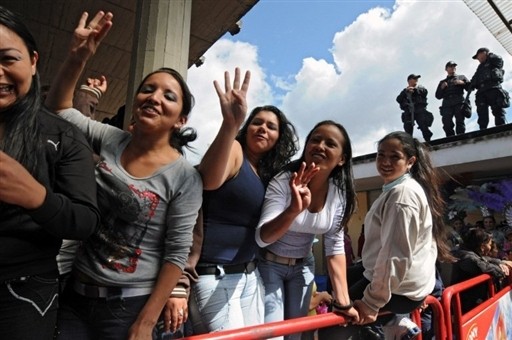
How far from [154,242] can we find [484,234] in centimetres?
418

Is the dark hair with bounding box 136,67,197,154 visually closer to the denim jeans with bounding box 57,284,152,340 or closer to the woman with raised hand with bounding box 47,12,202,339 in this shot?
the woman with raised hand with bounding box 47,12,202,339

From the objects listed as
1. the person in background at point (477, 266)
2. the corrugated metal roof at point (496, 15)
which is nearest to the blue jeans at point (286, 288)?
the person in background at point (477, 266)

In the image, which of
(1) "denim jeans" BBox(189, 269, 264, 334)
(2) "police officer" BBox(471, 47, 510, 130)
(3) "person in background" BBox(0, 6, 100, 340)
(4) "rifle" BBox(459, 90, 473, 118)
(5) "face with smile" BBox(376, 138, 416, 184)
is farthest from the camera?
(4) "rifle" BBox(459, 90, 473, 118)

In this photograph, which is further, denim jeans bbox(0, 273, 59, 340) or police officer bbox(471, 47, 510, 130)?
police officer bbox(471, 47, 510, 130)

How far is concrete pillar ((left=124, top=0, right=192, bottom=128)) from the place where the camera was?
2.70m

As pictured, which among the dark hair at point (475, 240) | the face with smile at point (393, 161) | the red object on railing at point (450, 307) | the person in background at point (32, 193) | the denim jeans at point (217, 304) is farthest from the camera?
the dark hair at point (475, 240)

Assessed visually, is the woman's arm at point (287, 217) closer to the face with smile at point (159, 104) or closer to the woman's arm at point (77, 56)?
the face with smile at point (159, 104)

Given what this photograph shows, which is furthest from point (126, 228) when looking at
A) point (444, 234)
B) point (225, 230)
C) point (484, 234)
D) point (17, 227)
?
point (484, 234)

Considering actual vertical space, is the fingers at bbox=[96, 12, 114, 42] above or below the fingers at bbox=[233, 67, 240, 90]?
above

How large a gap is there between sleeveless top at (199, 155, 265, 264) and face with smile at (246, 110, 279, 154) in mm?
185

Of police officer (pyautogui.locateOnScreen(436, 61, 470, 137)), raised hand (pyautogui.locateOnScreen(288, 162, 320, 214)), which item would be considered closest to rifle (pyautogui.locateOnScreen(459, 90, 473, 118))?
police officer (pyautogui.locateOnScreen(436, 61, 470, 137))

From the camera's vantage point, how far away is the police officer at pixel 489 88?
274 inches

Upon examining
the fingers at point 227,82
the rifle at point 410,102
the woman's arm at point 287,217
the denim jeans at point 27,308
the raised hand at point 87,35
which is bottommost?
the denim jeans at point 27,308

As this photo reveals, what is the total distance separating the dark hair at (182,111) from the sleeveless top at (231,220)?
235mm
